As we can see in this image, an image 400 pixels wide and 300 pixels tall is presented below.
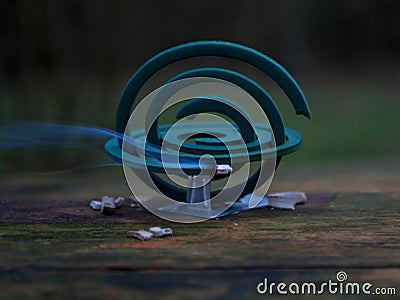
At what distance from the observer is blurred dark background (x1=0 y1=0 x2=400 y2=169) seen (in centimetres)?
372

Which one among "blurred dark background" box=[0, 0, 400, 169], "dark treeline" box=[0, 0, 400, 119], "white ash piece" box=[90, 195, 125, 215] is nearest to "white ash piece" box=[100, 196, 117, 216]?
"white ash piece" box=[90, 195, 125, 215]

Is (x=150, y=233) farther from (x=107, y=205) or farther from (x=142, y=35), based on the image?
(x=142, y=35)

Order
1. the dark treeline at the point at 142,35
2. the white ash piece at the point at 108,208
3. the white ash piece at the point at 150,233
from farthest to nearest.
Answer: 1. the dark treeline at the point at 142,35
2. the white ash piece at the point at 108,208
3. the white ash piece at the point at 150,233

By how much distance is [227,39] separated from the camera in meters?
5.73

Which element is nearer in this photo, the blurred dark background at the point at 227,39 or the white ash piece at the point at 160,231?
the white ash piece at the point at 160,231

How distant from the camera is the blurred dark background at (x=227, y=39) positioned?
372 centimetres

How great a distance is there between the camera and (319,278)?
983 millimetres

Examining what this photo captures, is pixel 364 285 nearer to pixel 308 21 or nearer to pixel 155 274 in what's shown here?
pixel 155 274

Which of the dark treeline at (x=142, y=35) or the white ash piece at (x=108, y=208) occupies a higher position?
the dark treeline at (x=142, y=35)

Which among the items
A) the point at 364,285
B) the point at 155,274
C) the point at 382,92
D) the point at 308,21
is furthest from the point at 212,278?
the point at 308,21

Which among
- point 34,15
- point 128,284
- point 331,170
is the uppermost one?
point 34,15

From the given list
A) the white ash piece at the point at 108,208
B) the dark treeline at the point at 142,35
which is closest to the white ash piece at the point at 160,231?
the white ash piece at the point at 108,208

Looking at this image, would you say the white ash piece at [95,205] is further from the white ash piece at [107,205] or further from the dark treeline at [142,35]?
the dark treeline at [142,35]

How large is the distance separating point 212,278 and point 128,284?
0.43 ft
